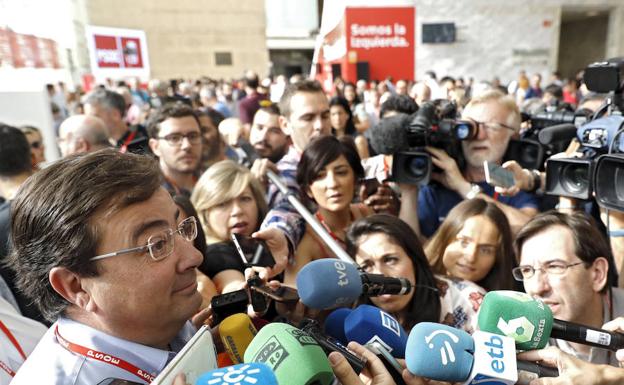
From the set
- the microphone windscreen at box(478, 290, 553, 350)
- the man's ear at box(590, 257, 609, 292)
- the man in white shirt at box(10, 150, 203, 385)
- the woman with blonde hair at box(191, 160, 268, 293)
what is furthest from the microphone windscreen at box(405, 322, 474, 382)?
the woman with blonde hair at box(191, 160, 268, 293)

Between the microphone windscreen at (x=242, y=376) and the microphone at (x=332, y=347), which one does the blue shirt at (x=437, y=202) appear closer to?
the microphone at (x=332, y=347)

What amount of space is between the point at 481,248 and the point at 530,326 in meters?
0.95

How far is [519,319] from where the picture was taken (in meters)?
0.99

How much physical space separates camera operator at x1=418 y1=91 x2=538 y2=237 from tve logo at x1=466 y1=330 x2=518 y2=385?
1.32 meters

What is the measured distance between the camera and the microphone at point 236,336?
105 centimetres

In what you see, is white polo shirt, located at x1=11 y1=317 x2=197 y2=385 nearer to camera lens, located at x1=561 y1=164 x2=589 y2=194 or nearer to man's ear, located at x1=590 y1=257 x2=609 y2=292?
man's ear, located at x1=590 y1=257 x2=609 y2=292

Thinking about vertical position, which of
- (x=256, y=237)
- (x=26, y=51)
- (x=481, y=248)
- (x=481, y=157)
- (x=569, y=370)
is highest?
(x=26, y=51)

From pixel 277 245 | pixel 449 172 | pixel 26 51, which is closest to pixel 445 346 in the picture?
pixel 277 245

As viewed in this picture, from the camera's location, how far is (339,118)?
405 cm

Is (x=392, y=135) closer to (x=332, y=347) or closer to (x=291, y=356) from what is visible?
(x=332, y=347)

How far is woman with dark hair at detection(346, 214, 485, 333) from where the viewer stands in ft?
5.39

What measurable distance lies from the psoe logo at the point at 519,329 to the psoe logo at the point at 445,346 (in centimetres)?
14

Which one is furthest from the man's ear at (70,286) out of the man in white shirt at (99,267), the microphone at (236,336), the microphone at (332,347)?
the microphone at (332,347)

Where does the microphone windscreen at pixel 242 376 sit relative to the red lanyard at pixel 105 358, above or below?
above
